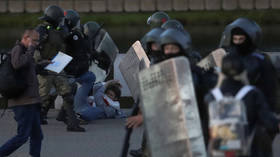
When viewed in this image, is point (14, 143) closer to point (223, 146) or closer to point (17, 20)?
point (223, 146)

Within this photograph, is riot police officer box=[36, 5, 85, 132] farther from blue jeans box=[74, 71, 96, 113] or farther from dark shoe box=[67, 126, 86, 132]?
blue jeans box=[74, 71, 96, 113]

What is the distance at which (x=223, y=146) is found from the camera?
567cm

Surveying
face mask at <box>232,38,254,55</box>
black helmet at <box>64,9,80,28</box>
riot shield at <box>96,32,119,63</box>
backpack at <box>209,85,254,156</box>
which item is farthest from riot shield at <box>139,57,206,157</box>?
riot shield at <box>96,32,119,63</box>

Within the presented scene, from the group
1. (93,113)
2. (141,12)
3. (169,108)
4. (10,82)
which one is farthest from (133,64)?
(141,12)

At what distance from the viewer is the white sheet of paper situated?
11000 millimetres

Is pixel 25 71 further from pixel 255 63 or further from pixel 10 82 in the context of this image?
pixel 255 63

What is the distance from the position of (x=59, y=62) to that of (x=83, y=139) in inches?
40.7

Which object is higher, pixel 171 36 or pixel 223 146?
pixel 171 36

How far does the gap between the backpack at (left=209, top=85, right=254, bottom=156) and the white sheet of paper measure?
5.45m

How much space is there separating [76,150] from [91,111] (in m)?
2.22

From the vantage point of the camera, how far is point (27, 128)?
860cm

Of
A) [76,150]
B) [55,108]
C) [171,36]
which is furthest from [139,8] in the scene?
[171,36]

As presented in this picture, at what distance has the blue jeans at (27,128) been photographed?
28.1ft

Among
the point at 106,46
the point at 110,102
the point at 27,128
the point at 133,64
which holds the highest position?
the point at 106,46
